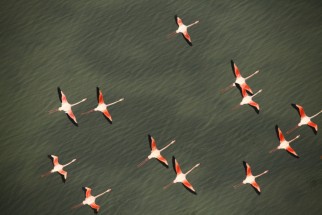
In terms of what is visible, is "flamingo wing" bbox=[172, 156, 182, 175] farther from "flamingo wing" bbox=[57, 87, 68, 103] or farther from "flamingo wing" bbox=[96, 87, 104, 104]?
"flamingo wing" bbox=[57, 87, 68, 103]

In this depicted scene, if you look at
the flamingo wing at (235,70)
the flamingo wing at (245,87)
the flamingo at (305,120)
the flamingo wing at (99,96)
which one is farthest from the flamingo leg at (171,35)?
the flamingo at (305,120)

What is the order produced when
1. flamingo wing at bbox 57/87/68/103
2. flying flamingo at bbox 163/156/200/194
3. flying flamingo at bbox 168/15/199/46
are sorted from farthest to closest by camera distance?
flying flamingo at bbox 168/15/199/46 → flamingo wing at bbox 57/87/68/103 → flying flamingo at bbox 163/156/200/194

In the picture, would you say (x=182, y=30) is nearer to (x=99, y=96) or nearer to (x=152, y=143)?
(x=99, y=96)

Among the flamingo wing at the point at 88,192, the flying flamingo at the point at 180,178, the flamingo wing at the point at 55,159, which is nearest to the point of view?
the flamingo wing at the point at 88,192

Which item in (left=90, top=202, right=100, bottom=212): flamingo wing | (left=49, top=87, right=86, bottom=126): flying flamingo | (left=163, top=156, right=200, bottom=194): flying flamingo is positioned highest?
(left=49, top=87, right=86, bottom=126): flying flamingo

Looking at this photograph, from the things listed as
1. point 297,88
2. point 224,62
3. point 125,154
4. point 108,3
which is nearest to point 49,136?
point 125,154

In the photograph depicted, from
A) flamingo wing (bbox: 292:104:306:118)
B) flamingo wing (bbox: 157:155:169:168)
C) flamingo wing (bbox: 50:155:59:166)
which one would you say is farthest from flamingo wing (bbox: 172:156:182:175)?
flamingo wing (bbox: 292:104:306:118)

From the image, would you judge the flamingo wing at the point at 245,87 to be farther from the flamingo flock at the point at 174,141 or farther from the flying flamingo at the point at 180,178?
the flying flamingo at the point at 180,178

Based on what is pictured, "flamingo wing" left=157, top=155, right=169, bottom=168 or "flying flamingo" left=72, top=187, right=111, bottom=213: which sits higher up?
"flamingo wing" left=157, top=155, right=169, bottom=168

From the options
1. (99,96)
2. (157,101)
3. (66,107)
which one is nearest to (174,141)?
(157,101)

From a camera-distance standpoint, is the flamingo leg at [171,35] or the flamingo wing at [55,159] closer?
the flamingo wing at [55,159]
